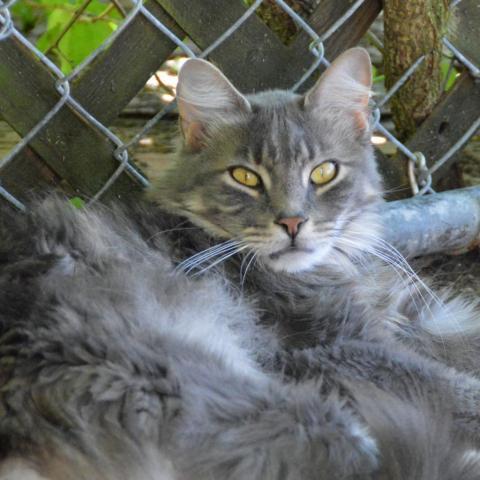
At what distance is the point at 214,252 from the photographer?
7.95ft

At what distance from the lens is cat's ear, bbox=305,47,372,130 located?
252 centimetres

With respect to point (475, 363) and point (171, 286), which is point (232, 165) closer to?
point (171, 286)

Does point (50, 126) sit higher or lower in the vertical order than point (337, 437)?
lower

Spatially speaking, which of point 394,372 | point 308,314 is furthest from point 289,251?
point 394,372

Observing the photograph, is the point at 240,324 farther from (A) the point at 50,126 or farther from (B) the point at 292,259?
(A) the point at 50,126

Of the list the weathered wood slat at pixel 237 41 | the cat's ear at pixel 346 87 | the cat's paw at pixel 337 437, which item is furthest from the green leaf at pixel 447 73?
the cat's paw at pixel 337 437

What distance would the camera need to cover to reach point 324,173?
250cm

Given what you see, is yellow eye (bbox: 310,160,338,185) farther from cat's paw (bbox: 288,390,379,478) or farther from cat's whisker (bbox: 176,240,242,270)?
cat's paw (bbox: 288,390,379,478)

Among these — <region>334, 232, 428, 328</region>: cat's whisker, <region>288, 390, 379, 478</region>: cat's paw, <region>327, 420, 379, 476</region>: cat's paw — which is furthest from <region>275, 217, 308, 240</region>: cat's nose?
<region>327, 420, 379, 476</region>: cat's paw

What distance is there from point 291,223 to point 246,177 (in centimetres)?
21

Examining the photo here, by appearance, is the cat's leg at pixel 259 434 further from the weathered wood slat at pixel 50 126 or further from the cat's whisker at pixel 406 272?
the weathered wood slat at pixel 50 126

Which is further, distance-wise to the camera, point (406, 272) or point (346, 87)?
point (406, 272)

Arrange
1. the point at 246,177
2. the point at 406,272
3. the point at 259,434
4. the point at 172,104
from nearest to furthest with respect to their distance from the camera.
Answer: the point at 259,434, the point at 246,177, the point at 406,272, the point at 172,104

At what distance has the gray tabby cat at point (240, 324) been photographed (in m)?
1.77
